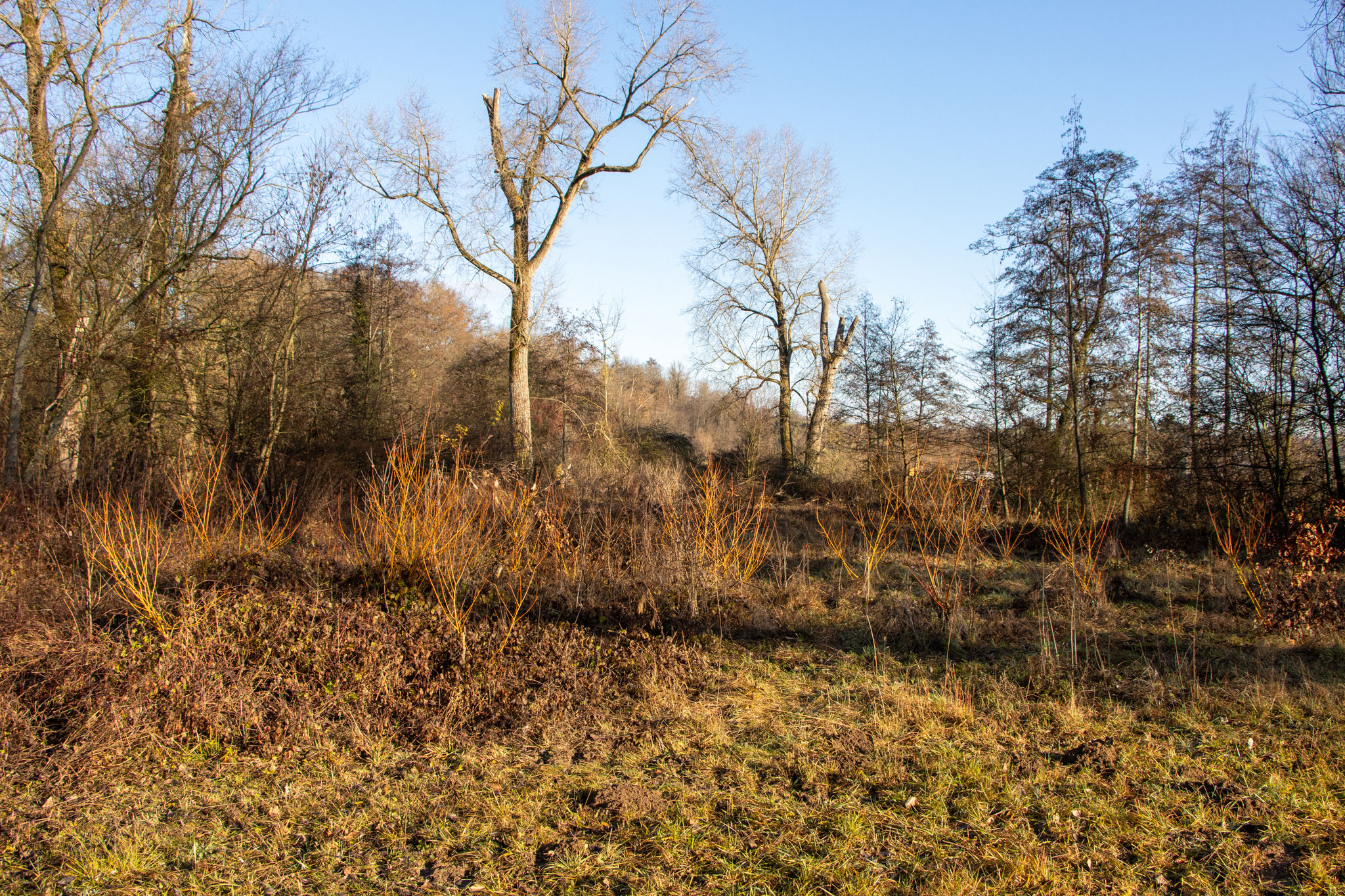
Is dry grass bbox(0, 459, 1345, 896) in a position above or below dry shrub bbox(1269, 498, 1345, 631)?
below

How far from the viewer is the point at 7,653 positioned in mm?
4449

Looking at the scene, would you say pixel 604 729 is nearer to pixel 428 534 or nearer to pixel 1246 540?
pixel 428 534

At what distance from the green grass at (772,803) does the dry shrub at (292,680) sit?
207 millimetres

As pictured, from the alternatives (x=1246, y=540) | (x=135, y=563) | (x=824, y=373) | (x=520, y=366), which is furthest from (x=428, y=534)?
(x=824, y=373)

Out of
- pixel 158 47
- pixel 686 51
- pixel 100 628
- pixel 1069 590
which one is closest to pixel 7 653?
pixel 100 628

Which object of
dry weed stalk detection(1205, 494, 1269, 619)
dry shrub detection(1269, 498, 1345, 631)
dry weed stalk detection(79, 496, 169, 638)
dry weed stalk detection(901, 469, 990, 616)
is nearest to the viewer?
dry weed stalk detection(79, 496, 169, 638)

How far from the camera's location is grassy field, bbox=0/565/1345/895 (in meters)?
3.05

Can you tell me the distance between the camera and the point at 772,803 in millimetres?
3656

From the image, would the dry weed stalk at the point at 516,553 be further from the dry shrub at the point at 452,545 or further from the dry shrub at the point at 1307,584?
the dry shrub at the point at 1307,584

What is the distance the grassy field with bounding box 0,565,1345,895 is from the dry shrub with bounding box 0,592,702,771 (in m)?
0.08

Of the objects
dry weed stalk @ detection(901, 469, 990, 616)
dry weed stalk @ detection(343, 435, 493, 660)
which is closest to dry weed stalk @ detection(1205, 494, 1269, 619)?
dry weed stalk @ detection(901, 469, 990, 616)

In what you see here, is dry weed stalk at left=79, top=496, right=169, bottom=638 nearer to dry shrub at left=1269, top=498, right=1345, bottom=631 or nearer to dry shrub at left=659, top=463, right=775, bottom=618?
dry shrub at left=659, top=463, right=775, bottom=618

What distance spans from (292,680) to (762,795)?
10.4ft

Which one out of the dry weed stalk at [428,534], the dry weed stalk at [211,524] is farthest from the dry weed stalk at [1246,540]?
the dry weed stalk at [211,524]
